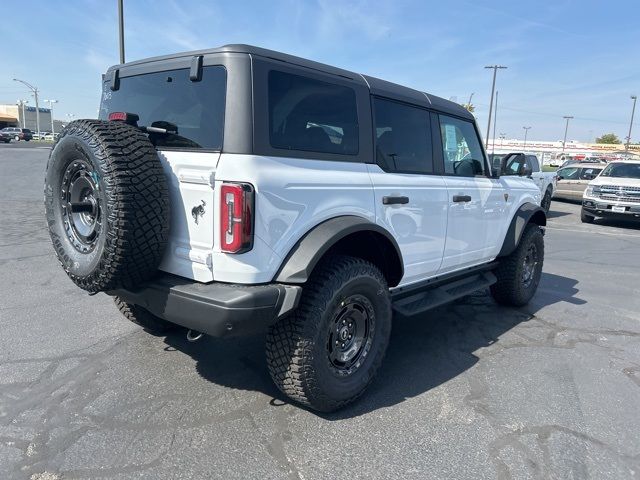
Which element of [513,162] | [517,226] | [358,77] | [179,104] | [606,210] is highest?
[358,77]

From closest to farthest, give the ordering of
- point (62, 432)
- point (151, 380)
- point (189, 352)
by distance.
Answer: point (62, 432)
point (151, 380)
point (189, 352)

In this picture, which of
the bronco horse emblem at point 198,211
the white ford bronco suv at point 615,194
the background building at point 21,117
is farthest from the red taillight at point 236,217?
the background building at point 21,117

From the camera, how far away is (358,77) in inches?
132

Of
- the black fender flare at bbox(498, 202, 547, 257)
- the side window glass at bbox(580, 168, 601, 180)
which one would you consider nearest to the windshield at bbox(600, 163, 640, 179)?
the side window glass at bbox(580, 168, 601, 180)

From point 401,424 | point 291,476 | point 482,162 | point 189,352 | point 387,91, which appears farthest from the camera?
point 482,162

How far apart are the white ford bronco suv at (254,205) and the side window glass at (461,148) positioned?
69cm

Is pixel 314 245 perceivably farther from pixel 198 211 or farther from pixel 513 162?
pixel 513 162

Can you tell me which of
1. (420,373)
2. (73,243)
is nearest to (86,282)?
(73,243)

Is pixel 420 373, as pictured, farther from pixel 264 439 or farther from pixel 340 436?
pixel 264 439

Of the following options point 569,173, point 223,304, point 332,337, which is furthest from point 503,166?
point 569,173

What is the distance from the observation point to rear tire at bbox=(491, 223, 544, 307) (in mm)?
5043

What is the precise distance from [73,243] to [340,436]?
1958 millimetres

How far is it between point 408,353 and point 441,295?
0.55m

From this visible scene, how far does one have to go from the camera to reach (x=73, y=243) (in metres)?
2.94
